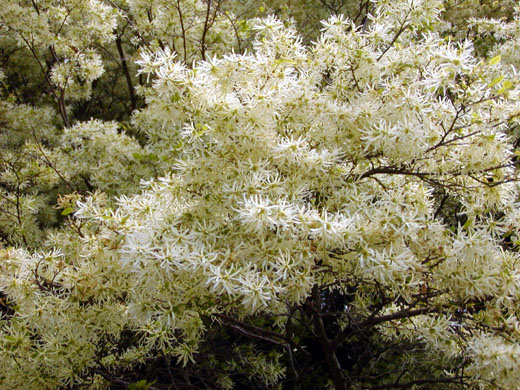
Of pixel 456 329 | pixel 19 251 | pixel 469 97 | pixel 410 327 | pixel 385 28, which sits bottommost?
pixel 410 327

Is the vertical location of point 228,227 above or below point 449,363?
above

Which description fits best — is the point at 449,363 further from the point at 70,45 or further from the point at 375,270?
the point at 70,45

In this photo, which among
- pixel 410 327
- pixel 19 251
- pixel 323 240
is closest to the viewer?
pixel 323 240

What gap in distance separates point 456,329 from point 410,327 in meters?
0.70

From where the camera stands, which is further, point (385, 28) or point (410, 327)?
point (410, 327)

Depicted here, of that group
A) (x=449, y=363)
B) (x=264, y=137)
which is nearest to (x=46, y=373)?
(x=264, y=137)

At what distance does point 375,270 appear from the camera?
→ 1.97 meters

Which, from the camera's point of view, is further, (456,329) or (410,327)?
(410,327)

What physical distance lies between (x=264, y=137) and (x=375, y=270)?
77cm

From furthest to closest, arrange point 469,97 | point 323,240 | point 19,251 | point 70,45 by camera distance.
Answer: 1. point 70,45
2. point 19,251
3. point 469,97
4. point 323,240

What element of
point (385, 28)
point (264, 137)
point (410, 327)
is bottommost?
point (410, 327)

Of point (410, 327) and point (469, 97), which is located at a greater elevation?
point (469, 97)

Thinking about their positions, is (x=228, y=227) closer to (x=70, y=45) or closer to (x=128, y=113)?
(x=70, y=45)

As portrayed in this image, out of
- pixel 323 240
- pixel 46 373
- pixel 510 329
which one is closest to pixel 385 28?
pixel 323 240
